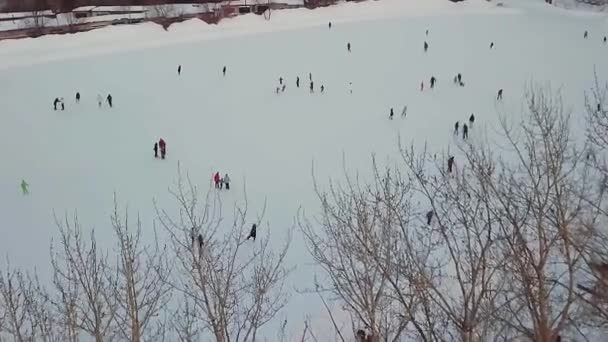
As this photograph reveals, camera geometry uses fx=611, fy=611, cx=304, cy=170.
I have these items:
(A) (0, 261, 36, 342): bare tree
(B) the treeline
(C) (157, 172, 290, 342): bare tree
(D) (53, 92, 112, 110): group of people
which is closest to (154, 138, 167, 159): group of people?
(C) (157, 172, 290, 342): bare tree

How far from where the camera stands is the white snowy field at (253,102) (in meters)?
14.1

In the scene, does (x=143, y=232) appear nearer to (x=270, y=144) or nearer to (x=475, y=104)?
(x=270, y=144)

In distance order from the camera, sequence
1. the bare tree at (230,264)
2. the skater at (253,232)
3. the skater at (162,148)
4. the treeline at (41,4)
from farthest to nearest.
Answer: the treeline at (41,4), the skater at (162,148), the skater at (253,232), the bare tree at (230,264)

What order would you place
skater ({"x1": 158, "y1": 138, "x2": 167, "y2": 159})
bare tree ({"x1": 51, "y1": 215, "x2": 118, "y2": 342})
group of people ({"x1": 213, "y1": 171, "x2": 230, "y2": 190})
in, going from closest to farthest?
bare tree ({"x1": 51, "y1": 215, "x2": 118, "y2": 342}) → group of people ({"x1": 213, "y1": 171, "x2": 230, "y2": 190}) → skater ({"x1": 158, "y1": 138, "x2": 167, "y2": 159})

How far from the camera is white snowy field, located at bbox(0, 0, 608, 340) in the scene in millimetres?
14086

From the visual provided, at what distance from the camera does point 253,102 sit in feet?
69.5

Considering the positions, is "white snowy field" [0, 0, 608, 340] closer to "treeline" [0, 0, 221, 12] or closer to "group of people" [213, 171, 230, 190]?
"group of people" [213, 171, 230, 190]

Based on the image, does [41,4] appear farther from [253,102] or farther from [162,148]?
[162,148]

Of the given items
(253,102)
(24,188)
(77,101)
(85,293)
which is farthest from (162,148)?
(85,293)

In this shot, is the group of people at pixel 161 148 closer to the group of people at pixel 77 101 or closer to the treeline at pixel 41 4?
the group of people at pixel 77 101

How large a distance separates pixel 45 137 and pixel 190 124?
420cm

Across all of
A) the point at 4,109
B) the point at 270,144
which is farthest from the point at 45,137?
the point at 270,144

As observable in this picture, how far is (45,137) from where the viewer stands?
58.0 feet

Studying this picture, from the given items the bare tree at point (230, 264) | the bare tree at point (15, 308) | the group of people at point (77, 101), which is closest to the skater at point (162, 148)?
the bare tree at point (230, 264)
